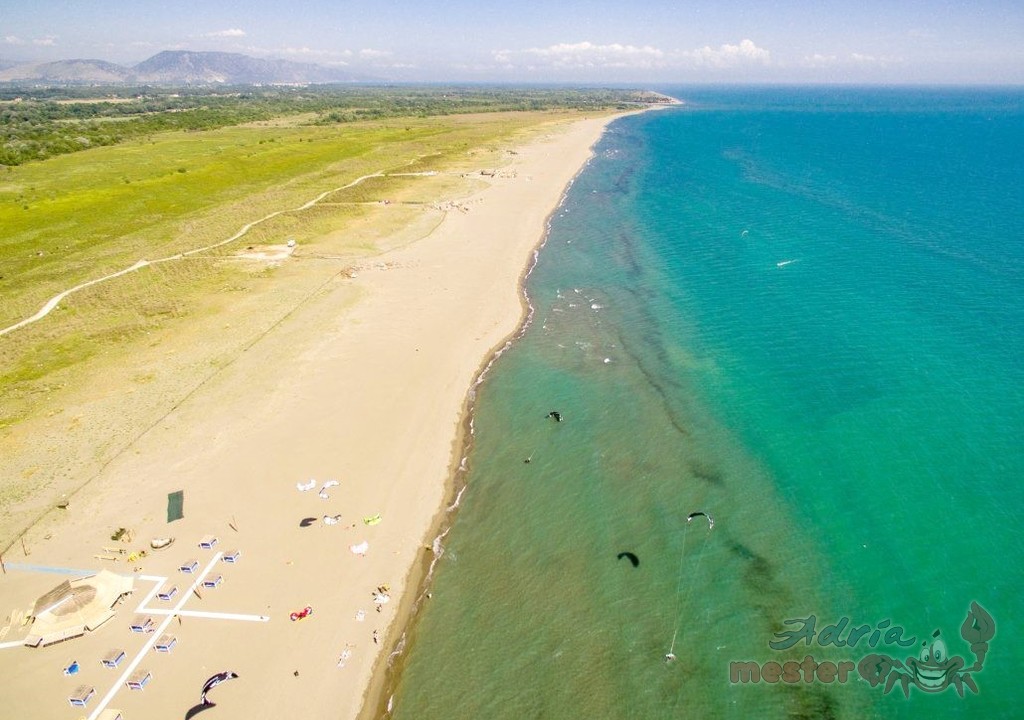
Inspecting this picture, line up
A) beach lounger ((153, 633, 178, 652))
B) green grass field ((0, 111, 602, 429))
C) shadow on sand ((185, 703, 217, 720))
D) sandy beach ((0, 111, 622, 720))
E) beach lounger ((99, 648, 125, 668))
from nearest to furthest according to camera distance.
A: shadow on sand ((185, 703, 217, 720)) → sandy beach ((0, 111, 622, 720)) → beach lounger ((99, 648, 125, 668)) → beach lounger ((153, 633, 178, 652)) → green grass field ((0, 111, 602, 429))

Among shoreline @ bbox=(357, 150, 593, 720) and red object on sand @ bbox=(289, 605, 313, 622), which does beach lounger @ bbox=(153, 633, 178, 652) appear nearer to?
red object on sand @ bbox=(289, 605, 313, 622)

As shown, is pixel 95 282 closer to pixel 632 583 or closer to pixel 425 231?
pixel 425 231

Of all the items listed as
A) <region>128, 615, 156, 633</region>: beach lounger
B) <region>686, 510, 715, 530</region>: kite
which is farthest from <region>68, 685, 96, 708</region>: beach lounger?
<region>686, 510, 715, 530</region>: kite

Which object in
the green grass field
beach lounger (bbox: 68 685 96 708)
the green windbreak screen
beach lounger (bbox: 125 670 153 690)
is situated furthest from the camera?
the green grass field

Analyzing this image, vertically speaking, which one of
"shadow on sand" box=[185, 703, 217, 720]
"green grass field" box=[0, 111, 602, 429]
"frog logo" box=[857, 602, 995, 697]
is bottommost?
"shadow on sand" box=[185, 703, 217, 720]

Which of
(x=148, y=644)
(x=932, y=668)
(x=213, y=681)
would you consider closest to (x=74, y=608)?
(x=148, y=644)

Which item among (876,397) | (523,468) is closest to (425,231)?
(523,468)

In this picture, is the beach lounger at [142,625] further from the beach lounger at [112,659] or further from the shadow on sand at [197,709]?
the shadow on sand at [197,709]
